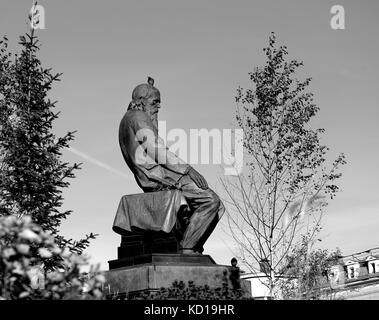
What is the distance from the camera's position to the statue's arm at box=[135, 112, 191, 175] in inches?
469

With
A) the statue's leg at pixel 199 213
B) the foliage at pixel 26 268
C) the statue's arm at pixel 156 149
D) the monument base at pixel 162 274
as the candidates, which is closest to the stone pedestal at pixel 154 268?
the monument base at pixel 162 274

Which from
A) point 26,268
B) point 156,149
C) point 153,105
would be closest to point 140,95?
point 153,105

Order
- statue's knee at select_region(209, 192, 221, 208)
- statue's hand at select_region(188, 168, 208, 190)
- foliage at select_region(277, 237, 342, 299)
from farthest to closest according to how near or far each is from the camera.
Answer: foliage at select_region(277, 237, 342, 299)
statue's hand at select_region(188, 168, 208, 190)
statue's knee at select_region(209, 192, 221, 208)

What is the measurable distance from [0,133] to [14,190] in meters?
1.90

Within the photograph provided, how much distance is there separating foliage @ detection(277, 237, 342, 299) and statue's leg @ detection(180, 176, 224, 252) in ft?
19.1

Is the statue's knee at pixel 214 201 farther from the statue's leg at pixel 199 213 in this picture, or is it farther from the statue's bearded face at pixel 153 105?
the statue's bearded face at pixel 153 105

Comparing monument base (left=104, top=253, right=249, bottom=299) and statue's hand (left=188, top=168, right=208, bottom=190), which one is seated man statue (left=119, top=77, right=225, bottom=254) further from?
monument base (left=104, top=253, right=249, bottom=299)

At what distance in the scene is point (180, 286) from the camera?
1056 cm

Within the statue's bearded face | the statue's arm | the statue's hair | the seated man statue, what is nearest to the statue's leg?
the seated man statue

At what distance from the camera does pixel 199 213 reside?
1165 cm

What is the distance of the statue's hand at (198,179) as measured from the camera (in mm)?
11844

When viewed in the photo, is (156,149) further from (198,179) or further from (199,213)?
(199,213)

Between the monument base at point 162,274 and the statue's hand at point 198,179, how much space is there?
1150mm
